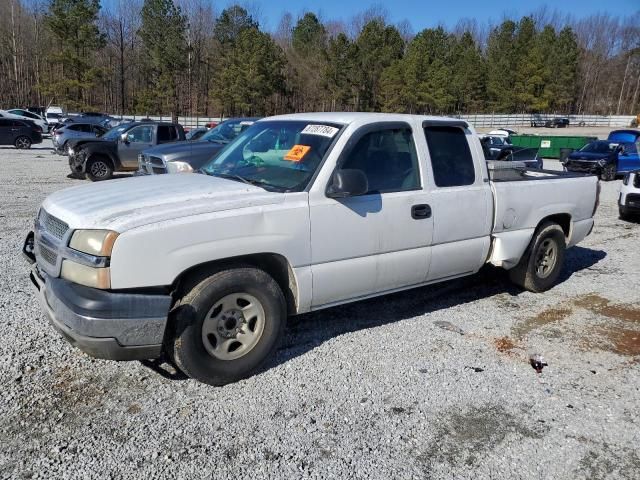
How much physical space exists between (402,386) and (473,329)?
1.38 metres

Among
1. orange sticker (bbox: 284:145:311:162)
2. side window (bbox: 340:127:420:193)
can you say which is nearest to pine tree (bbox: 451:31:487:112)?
side window (bbox: 340:127:420:193)

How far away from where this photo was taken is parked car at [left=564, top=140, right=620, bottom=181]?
18.9 meters

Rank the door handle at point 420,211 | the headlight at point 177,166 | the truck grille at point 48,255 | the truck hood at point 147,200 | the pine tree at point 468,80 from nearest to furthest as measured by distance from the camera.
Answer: the truck hood at point 147,200 → the truck grille at point 48,255 → the door handle at point 420,211 → the headlight at point 177,166 → the pine tree at point 468,80

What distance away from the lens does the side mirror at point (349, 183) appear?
376cm

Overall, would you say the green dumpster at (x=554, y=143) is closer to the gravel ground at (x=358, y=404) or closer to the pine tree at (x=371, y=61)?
the gravel ground at (x=358, y=404)

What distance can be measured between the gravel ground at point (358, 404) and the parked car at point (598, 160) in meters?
15.6

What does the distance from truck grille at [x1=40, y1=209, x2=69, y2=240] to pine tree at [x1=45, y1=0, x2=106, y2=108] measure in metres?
53.9

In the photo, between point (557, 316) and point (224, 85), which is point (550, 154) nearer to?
point (557, 316)

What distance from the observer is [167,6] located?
58.3 metres

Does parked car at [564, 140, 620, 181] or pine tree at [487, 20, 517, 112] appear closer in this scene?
parked car at [564, 140, 620, 181]

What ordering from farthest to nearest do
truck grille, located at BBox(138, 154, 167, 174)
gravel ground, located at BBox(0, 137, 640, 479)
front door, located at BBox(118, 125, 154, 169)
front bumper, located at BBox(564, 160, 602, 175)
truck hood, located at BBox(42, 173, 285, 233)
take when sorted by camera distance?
front bumper, located at BBox(564, 160, 602, 175) < front door, located at BBox(118, 125, 154, 169) < truck grille, located at BBox(138, 154, 167, 174) < truck hood, located at BBox(42, 173, 285, 233) < gravel ground, located at BBox(0, 137, 640, 479)

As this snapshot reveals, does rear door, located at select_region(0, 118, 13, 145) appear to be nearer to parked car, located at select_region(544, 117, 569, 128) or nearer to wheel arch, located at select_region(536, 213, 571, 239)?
wheel arch, located at select_region(536, 213, 571, 239)

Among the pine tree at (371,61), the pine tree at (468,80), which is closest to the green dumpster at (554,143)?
the pine tree at (371,61)

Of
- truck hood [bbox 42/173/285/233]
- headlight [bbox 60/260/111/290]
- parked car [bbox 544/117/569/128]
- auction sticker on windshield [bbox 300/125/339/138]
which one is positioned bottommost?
headlight [bbox 60/260/111/290]
